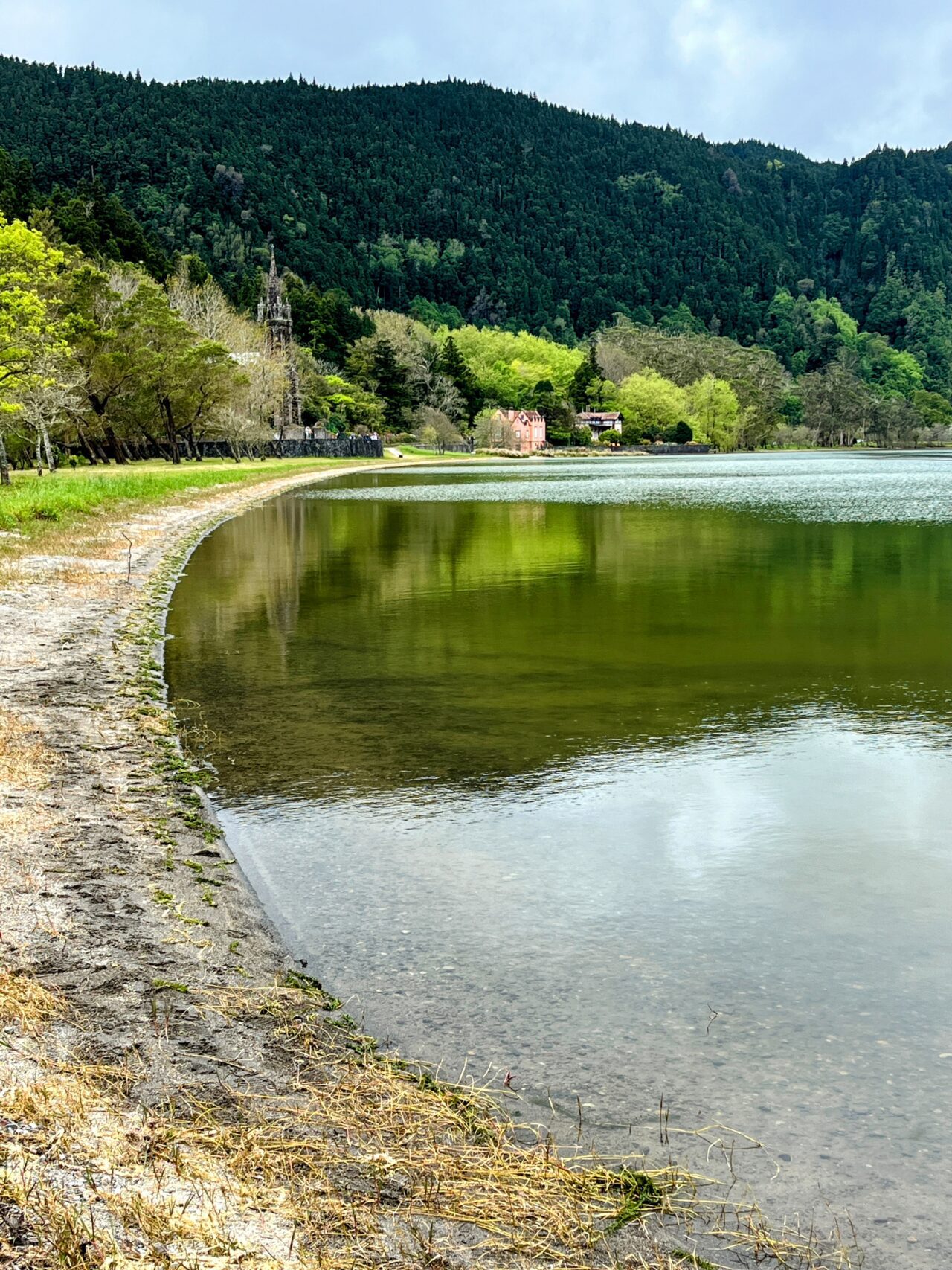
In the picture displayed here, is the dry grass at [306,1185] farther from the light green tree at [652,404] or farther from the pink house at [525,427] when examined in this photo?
the light green tree at [652,404]

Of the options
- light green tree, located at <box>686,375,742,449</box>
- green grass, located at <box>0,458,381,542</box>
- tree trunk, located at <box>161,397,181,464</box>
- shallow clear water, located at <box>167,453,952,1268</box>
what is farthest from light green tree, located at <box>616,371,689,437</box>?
shallow clear water, located at <box>167,453,952,1268</box>

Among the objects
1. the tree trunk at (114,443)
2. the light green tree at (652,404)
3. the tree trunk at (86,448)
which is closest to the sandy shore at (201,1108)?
the tree trunk at (86,448)

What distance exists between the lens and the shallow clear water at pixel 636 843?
5000 mm

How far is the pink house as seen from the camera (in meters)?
157

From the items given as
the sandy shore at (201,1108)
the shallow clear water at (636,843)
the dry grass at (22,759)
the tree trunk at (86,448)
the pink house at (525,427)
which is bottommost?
the shallow clear water at (636,843)

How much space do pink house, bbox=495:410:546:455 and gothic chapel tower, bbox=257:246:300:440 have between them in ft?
144

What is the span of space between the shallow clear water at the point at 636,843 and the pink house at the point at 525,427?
137882 millimetres

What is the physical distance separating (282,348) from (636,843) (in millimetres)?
109388

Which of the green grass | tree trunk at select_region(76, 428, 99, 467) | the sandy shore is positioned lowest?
the sandy shore

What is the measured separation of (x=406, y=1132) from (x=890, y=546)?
27137mm

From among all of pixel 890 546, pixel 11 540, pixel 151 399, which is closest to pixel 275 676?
pixel 11 540

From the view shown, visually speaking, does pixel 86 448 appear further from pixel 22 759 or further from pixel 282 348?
pixel 22 759

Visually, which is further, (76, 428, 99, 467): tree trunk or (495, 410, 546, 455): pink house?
(495, 410, 546, 455): pink house

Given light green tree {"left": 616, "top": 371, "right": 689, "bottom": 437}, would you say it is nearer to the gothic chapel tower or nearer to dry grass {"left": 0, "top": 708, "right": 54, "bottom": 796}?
the gothic chapel tower
